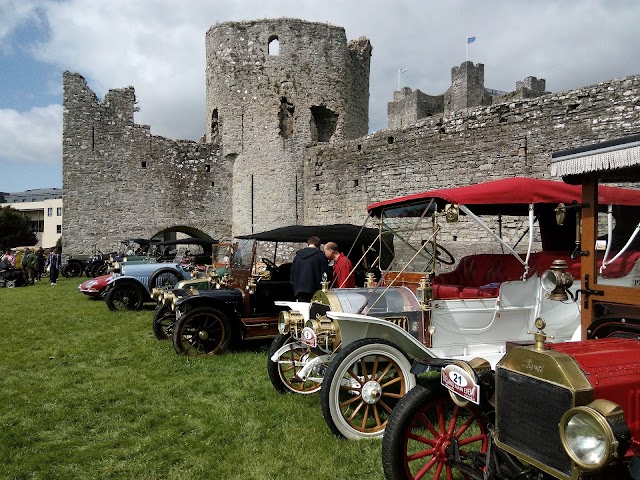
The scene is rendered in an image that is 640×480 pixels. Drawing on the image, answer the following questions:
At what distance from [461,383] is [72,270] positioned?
18786mm

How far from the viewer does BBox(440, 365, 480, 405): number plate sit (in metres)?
2.46

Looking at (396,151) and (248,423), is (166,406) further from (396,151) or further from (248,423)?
(396,151)

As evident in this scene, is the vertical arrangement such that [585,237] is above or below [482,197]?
below

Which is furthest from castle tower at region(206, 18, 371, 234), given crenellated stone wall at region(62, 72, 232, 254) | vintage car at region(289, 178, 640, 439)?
vintage car at region(289, 178, 640, 439)

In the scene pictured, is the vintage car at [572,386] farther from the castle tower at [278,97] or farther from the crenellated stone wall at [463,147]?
the castle tower at [278,97]

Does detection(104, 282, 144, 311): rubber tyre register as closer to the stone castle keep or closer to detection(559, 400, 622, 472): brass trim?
the stone castle keep

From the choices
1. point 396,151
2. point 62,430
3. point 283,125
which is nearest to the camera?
point 62,430

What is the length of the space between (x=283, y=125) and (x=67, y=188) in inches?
312

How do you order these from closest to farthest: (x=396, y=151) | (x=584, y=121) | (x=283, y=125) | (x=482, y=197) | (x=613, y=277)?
(x=613, y=277), (x=482, y=197), (x=584, y=121), (x=396, y=151), (x=283, y=125)

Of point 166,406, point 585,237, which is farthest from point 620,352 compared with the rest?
point 166,406

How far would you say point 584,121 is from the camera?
966cm

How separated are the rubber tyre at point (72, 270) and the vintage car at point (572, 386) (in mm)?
17897

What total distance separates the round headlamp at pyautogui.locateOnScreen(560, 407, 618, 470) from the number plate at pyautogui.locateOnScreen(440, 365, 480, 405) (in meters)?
0.55

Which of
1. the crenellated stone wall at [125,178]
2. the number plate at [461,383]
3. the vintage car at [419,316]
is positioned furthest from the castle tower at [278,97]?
the number plate at [461,383]
